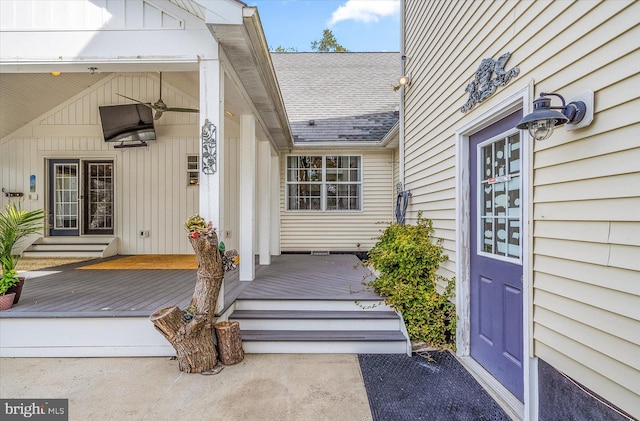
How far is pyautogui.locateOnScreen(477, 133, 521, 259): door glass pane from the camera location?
237cm

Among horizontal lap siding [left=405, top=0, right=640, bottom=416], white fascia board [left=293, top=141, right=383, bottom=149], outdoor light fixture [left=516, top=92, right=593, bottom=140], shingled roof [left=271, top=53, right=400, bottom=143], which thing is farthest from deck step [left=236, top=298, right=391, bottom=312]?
shingled roof [left=271, top=53, right=400, bottom=143]

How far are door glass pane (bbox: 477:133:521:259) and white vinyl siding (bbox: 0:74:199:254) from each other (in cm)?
603

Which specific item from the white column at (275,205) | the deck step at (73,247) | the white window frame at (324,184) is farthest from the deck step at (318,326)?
the deck step at (73,247)

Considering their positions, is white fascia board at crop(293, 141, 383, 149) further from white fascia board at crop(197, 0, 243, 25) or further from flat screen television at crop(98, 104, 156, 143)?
white fascia board at crop(197, 0, 243, 25)

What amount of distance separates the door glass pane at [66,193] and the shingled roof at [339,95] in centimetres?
516

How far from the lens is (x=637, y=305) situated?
143 cm

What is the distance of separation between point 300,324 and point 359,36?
76.2 ft

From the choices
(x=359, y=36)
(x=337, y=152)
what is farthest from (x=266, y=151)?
(x=359, y=36)

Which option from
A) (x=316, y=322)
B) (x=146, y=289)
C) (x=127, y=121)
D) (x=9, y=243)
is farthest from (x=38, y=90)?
(x=316, y=322)

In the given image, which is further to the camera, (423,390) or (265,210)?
(265,210)

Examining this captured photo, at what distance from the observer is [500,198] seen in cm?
259

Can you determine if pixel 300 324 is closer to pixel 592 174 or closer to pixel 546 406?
pixel 546 406

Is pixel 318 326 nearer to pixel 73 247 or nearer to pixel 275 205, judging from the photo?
pixel 275 205

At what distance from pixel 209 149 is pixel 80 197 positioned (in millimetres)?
6005
